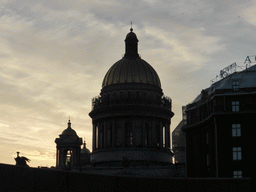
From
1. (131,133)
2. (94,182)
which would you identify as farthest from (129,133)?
(94,182)

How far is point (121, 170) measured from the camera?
100625mm

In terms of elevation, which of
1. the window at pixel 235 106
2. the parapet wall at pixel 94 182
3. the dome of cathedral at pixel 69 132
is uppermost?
the dome of cathedral at pixel 69 132

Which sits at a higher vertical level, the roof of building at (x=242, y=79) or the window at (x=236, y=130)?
the roof of building at (x=242, y=79)

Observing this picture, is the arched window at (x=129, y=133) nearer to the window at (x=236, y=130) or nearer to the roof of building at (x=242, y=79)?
the roof of building at (x=242, y=79)

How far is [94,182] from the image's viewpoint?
105 ft

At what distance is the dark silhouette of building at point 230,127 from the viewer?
6600cm

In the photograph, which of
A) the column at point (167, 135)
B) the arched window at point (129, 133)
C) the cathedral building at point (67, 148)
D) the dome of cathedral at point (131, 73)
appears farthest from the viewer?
the cathedral building at point (67, 148)

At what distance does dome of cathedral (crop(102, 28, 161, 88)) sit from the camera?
122 meters

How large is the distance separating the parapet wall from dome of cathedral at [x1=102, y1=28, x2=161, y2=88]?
86136 millimetres

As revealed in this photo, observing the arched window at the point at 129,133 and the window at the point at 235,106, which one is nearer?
the window at the point at 235,106

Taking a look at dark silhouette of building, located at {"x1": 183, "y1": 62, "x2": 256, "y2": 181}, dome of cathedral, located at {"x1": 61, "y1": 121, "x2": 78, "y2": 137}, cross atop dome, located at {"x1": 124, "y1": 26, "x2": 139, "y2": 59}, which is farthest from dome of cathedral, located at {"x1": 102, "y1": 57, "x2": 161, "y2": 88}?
dark silhouette of building, located at {"x1": 183, "y1": 62, "x2": 256, "y2": 181}

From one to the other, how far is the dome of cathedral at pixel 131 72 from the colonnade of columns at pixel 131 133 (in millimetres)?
9990

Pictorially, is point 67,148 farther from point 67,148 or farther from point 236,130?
point 236,130

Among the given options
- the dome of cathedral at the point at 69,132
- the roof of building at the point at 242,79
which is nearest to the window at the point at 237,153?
the roof of building at the point at 242,79
